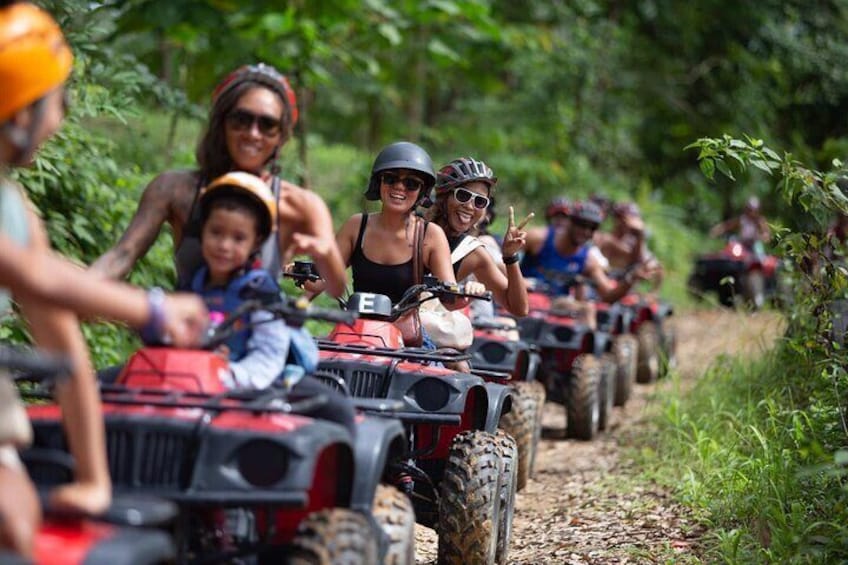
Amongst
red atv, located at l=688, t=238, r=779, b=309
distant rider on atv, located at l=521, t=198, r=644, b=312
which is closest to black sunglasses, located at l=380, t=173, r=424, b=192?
distant rider on atv, located at l=521, t=198, r=644, b=312

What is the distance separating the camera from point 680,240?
2814cm

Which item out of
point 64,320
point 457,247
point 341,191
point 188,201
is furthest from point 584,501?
point 341,191

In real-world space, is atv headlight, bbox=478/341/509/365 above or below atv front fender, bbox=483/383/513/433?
above

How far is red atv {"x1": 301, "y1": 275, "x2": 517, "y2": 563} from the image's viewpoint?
240 inches

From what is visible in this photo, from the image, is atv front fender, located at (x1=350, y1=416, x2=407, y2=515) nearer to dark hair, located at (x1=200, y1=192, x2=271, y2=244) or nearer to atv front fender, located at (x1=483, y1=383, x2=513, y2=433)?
dark hair, located at (x1=200, y1=192, x2=271, y2=244)

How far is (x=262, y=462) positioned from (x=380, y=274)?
3.03 m

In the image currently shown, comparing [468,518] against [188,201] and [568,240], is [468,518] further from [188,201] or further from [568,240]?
[568,240]

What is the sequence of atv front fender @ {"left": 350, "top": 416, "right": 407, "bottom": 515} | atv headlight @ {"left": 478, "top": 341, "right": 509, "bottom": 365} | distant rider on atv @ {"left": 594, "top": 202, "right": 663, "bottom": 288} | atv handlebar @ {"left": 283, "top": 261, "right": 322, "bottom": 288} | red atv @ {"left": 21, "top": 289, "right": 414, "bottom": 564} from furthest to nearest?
distant rider on atv @ {"left": 594, "top": 202, "right": 663, "bottom": 288}, atv headlight @ {"left": 478, "top": 341, "right": 509, "bottom": 365}, atv handlebar @ {"left": 283, "top": 261, "right": 322, "bottom": 288}, atv front fender @ {"left": 350, "top": 416, "right": 407, "bottom": 515}, red atv @ {"left": 21, "top": 289, "right": 414, "bottom": 564}

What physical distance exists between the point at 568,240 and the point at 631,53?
50.8 feet

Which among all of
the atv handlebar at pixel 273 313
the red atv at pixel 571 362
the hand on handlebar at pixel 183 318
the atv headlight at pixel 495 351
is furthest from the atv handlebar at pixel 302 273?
the red atv at pixel 571 362

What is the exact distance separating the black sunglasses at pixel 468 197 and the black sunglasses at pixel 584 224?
427 cm

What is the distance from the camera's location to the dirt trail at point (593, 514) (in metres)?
7.02

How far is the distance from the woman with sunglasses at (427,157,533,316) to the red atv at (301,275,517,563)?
1.22 m

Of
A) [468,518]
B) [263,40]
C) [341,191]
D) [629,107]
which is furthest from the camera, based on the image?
[629,107]
